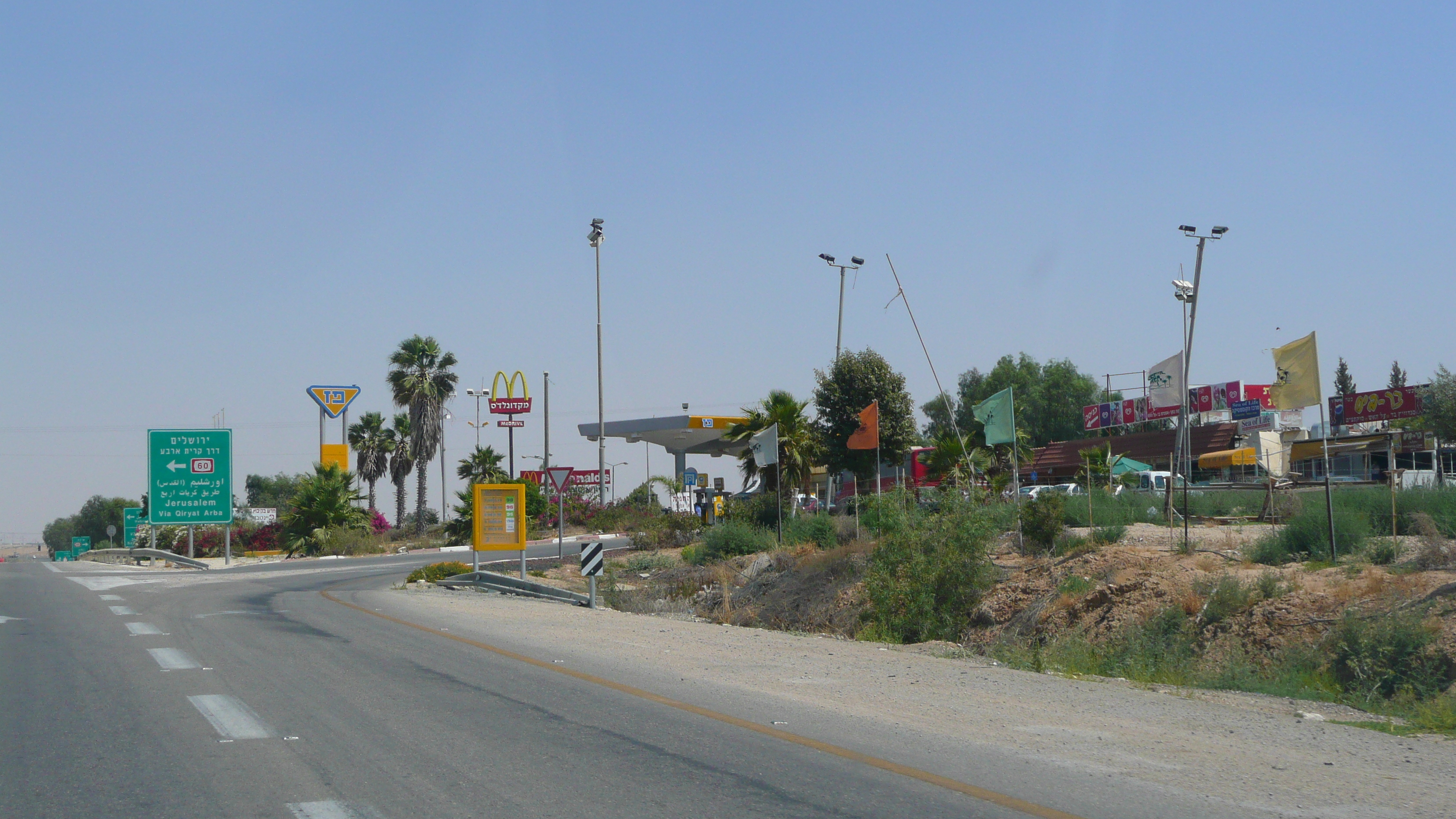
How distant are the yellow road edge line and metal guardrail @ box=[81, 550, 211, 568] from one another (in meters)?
32.0

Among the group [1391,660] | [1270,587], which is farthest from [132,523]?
[1391,660]

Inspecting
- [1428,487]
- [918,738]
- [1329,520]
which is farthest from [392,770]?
[1428,487]

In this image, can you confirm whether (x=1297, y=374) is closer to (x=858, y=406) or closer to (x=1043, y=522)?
(x=1043, y=522)

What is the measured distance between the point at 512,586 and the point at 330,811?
1952cm

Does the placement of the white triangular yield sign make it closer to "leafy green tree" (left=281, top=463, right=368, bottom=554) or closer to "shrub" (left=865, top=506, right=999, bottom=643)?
"shrub" (left=865, top=506, right=999, bottom=643)

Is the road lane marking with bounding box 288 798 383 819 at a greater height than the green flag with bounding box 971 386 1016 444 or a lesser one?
lesser

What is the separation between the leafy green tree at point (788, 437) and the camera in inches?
1420

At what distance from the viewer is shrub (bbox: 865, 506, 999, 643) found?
66.3 feet

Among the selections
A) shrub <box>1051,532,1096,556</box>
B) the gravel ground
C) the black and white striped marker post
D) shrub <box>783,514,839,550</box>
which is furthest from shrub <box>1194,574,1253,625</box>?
shrub <box>783,514,839,550</box>

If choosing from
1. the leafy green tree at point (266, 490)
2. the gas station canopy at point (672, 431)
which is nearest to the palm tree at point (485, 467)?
the gas station canopy at point (672, 431)

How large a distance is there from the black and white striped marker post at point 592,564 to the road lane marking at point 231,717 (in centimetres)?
1194

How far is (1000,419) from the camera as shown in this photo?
967 inches

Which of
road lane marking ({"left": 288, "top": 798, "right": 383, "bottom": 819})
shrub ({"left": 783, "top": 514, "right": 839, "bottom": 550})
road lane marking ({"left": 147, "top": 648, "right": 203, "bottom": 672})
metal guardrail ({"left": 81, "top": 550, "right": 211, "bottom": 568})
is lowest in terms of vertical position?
metal guardrail ({"left": 81, "top": 550, "right": 211, "bottom": 568})

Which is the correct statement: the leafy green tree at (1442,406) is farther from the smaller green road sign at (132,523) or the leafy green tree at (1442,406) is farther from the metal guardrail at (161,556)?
the smaller green road sign at (132,523)
